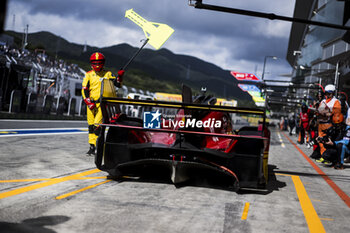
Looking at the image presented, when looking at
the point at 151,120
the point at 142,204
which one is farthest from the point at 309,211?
the point at 151,120

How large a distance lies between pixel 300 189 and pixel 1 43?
1712cm

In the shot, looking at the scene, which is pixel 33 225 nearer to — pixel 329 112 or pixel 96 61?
pixel 96 61

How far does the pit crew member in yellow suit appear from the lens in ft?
24.9

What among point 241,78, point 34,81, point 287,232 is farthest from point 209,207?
point 34,81

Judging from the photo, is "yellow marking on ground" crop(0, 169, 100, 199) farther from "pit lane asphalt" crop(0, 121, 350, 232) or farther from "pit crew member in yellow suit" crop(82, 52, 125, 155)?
"pit crew member in yellow suit" crop(82, 52, 125, 155)

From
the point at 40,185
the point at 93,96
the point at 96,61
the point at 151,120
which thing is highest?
the point at 96,61

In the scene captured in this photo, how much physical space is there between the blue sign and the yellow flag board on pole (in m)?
2.35

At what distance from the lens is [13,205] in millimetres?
3711

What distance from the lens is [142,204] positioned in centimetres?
421

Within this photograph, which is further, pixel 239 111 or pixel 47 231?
pixel 239 111

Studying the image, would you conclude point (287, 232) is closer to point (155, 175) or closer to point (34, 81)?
point (155, 175)

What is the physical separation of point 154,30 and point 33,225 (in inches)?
200

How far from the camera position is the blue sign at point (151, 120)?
17.2ft

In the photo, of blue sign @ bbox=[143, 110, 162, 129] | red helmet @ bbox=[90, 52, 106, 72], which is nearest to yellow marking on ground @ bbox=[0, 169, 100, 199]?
blue sign @ bbox=[143, 110, 162, 129]
